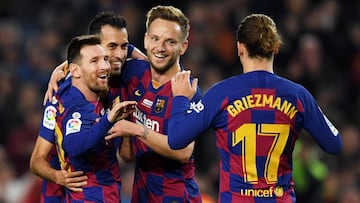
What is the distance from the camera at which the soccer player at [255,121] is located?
5.97 m

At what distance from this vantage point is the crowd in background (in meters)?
10.9

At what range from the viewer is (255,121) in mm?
5977

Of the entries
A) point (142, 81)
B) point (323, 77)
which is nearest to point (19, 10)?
point (323, 77)

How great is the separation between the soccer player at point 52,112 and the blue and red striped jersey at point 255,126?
88 cm

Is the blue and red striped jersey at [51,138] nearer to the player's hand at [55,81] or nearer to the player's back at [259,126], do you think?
the player's hand at [55,81]

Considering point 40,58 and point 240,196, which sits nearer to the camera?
point 240,196

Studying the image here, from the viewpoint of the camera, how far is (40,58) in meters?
13.4

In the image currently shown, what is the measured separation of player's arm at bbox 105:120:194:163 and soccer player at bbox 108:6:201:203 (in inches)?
0.4

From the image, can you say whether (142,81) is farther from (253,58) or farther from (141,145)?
(253,58)

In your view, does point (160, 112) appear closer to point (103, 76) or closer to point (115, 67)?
point (115, 67)

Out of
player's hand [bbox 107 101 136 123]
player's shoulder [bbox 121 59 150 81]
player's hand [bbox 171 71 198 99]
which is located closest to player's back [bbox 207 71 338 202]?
player's hand [bbox 171 71 198 99]

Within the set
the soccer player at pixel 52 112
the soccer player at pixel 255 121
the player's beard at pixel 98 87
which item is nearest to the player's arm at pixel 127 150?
the soccer player at pixel 52 112

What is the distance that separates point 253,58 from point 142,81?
112 centimetres

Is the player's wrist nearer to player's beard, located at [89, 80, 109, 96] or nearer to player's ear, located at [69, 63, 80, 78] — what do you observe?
player's beard, located at [89, 80, 109, 96]
